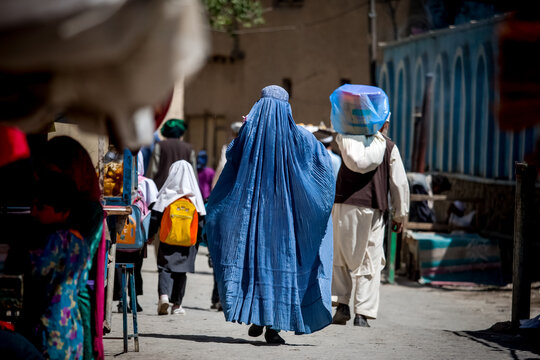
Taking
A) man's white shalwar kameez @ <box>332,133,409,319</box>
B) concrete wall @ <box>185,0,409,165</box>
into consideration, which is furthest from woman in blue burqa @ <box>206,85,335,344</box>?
concrete wall @ <box>185,0,409,165</box>

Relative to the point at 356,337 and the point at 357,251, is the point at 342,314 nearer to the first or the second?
the point at 357,251

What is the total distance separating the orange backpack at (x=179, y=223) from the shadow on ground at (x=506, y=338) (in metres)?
2.56

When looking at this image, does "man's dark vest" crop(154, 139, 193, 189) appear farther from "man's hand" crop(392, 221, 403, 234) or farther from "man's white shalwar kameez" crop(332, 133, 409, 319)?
"man's hand" crop(392, 221, 403, 234)

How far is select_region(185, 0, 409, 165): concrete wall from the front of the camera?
27.7 m

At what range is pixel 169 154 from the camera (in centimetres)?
1134

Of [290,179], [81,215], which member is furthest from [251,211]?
[81,215]

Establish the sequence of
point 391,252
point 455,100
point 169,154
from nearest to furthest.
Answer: point 169,154, point 391,252, point 455,100

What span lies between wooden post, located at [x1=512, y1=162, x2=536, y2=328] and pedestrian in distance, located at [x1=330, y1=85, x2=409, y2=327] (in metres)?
1.06

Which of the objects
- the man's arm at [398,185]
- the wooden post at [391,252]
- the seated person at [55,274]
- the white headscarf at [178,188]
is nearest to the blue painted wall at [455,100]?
the wooden post at [391,252]

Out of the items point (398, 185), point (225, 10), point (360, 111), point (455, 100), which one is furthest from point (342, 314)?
point (225, 10)

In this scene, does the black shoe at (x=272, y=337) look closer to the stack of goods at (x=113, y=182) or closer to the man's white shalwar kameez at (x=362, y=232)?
the man's white shalwar kameez at (x=362, y=232)

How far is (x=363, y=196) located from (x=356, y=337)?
1.39m

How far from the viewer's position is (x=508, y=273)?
43.2 ft

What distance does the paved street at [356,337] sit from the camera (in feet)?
23.6
